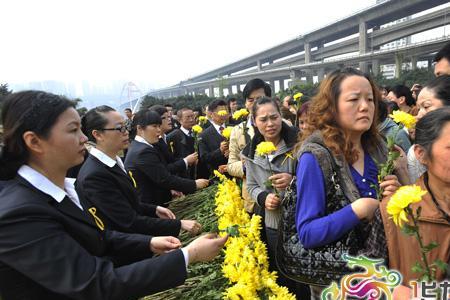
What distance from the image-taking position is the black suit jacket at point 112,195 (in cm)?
228

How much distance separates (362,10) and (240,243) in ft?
150

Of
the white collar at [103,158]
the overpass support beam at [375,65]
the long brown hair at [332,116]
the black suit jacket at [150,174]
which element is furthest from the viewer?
the overpass support beam at [375,65]

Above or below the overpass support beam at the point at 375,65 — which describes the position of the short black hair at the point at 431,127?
below

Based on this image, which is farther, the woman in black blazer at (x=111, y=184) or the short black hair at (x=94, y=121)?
the short black hair at (x=94, y=121)

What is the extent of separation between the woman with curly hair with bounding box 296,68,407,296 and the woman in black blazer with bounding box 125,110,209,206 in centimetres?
210

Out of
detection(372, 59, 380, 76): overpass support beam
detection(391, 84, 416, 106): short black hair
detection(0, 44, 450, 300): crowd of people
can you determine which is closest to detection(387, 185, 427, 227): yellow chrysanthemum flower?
detection(0, 44, 450, 300): crowd of people

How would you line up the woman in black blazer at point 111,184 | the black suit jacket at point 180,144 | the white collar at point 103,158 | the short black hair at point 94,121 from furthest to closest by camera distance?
the black suit jacket at point 180,144 → the short black hair at point 94,121 → the white collar at point 103,158 → the woman in black blazer at point 111,184

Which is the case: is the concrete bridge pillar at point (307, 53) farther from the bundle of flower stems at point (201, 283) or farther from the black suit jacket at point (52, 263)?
the black suit jacket at point (52, 263)

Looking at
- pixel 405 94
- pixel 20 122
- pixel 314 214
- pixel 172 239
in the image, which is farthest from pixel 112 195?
pixel 405 94

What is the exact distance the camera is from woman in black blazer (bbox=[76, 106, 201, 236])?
2.29m

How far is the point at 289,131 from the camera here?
9.16 ft

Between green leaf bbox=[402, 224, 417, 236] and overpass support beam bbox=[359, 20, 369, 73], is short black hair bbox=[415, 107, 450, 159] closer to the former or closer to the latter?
green leaf bbox=[402, 224, 417, 236]

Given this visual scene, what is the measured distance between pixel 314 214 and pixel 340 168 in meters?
0.26

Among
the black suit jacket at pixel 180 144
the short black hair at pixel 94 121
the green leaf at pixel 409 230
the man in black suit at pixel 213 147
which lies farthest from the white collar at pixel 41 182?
the black suit jacket at pixel 180 144
